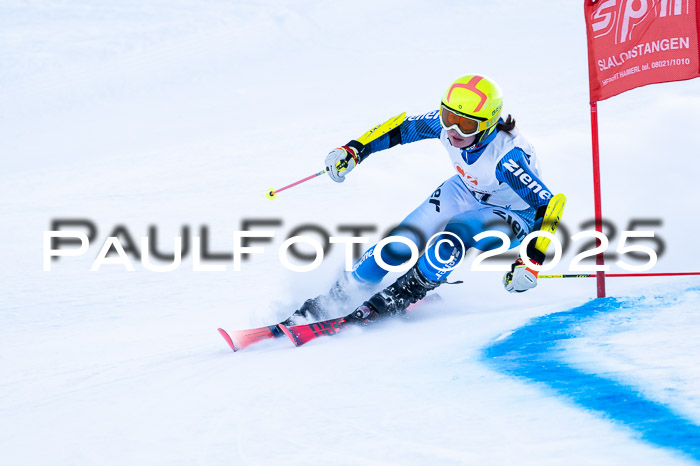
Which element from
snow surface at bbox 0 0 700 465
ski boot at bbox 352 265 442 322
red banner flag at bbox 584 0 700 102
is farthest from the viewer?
ski boot at bbox 352 265 442 322

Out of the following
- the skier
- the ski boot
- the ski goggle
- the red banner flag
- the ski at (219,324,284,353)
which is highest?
the red banner flag

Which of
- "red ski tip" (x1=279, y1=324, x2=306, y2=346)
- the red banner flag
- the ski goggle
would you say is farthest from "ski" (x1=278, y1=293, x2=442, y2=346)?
the red banner flag

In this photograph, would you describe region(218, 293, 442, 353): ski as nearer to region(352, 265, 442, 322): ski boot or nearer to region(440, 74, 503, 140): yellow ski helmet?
region(352, 265, 442, 322): ski boot

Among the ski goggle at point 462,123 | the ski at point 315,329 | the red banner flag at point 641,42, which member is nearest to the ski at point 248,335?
the ski at point 315,329

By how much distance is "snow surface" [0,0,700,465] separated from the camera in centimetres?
286

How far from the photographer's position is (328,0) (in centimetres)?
1931

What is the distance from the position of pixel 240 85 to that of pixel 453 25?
5504 millimetres

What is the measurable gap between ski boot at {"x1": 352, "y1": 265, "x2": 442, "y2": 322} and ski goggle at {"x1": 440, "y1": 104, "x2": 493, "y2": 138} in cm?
A: 90

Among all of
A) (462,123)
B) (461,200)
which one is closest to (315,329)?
(461,200)

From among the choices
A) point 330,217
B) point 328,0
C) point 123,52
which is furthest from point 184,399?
point 328,0

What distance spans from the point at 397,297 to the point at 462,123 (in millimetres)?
1115

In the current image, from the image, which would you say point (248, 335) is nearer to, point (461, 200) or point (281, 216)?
point (461, 200)

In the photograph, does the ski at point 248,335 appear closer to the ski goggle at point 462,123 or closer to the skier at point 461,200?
the skier at point 461,200

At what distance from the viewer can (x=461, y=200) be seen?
15.5 feet
